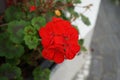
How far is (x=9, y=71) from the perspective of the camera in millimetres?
1092

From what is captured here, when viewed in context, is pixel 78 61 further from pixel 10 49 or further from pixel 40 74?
pixel 10 49

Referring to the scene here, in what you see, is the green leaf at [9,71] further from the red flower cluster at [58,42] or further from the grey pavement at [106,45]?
the grey pavement at [106,45]

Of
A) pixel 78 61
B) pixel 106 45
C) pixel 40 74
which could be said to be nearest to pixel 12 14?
pixel 40 74

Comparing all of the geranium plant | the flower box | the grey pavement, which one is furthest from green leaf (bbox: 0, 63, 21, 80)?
the grey pavement

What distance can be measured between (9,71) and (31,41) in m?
0.17

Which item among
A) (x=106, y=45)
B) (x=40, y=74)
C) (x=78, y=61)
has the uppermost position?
(x=40, y=74)

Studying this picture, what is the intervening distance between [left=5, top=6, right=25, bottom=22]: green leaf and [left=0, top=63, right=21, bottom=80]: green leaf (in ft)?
0.69

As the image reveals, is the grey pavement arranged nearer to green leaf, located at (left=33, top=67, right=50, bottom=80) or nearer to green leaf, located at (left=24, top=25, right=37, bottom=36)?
green leaf, located at (left=33, top=67, right=50, bottom=80)

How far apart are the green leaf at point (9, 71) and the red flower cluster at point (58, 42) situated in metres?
0.20

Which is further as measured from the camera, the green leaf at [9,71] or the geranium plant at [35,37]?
the green leaf at [9,71]

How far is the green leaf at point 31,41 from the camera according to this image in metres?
1.01

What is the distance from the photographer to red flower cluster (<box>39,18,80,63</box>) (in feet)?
3.05

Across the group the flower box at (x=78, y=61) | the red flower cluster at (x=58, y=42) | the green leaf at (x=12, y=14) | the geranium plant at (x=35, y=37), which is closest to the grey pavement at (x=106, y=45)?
the flower box at (x=78, y=61)

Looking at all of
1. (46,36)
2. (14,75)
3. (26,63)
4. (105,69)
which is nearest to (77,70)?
(105,69)
